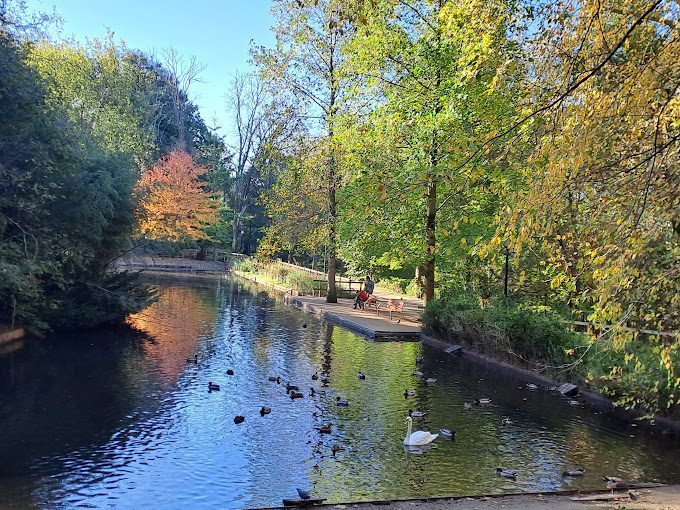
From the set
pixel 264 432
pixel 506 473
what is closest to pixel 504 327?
pixel 506 473

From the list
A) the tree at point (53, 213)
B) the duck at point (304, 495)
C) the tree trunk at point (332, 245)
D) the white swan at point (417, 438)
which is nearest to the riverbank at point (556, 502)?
the duck at point (304, 495)

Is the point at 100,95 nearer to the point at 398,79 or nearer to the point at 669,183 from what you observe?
the point at 398,79

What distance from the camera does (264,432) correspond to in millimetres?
10344

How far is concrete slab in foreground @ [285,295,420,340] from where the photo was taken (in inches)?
823

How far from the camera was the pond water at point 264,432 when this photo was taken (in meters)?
8.12

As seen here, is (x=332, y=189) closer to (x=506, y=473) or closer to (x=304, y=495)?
(x=506, y=473)

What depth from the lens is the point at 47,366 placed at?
1472 cm

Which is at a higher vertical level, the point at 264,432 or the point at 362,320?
the point at 362,320

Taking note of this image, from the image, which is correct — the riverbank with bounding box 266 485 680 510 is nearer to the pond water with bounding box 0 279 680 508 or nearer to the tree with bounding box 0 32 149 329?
the pond water with bounding box 0 279 680 508

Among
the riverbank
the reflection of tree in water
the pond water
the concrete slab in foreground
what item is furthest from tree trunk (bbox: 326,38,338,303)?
the riverbank

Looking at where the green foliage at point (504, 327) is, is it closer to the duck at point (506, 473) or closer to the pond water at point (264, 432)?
the pond water at point (264, 432)

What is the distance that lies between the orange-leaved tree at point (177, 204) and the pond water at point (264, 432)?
2999cm

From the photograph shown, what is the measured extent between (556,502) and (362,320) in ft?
Answer: 52.3

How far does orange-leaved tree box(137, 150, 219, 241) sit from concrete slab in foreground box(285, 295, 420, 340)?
67.0ft
